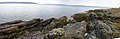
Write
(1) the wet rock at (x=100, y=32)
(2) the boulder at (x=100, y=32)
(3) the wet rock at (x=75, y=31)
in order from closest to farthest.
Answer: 1. (3) the wet rock at (x=75, y=31)
2. (2) the boulder at (x=100, y=32)
3. (1) the wet rock at (x=100, y=32)

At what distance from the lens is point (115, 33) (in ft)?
108

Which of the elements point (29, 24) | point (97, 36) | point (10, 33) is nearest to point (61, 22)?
point (29, 24)

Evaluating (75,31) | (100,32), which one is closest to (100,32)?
(100,32)

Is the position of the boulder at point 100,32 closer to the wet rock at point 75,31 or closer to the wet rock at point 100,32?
the wet rock at point 100,32

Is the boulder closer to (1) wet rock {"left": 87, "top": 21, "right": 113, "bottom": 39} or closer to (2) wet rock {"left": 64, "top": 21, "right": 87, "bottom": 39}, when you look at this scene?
(1) wet rock {"left": 87, "top": 21, "right": 113, "bottom": 39}

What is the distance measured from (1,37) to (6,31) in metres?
1.55

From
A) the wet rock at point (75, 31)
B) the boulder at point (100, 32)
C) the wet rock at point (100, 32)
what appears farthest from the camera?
the wet rock at point (100, 32)

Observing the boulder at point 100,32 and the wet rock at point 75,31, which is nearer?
the wet rock at point 75,31

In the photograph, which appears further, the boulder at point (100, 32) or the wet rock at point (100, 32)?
the wet rock at point (100, 32)

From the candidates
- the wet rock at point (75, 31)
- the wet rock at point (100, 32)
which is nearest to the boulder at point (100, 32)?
the wet rock at point (100, 32)

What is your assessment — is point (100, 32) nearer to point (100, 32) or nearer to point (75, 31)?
point (100, 32)

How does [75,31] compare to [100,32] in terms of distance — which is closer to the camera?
[75,31]

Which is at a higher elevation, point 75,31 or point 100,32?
point 75,31

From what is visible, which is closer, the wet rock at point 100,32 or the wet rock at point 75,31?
the wet rock at point 75,31
